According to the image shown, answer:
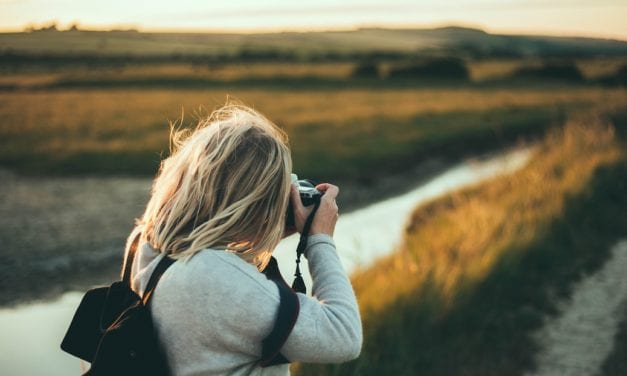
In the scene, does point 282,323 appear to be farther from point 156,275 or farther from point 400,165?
point 400,165

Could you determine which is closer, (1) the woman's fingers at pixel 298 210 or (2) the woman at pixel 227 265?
(2) the woman at pixel 227 265

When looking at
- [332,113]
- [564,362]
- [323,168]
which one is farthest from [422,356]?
[332,113]

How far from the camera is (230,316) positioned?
4.28 ft

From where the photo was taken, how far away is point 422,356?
12.7 feet

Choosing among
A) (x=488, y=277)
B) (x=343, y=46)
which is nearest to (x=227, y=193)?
(x=488, y=277)

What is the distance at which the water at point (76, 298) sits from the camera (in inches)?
181

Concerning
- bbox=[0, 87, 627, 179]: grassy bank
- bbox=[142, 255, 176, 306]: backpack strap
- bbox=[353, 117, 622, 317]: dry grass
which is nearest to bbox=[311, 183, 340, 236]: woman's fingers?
bbox=[142, 255, 176, 306]: backpack strap

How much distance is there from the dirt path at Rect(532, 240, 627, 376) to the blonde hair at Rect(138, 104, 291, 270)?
324 centimetres

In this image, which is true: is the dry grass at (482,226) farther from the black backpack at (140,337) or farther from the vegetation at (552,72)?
the vegetation at (552,72)

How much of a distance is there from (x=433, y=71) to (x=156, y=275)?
43915mm

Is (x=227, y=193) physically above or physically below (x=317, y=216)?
above

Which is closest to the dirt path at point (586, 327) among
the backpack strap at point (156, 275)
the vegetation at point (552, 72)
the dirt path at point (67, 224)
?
the backpack strap at point (156, 275)

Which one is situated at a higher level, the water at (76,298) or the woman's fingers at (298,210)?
the woman's fingers at (298,210)

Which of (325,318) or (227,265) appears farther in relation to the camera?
(325,318)
